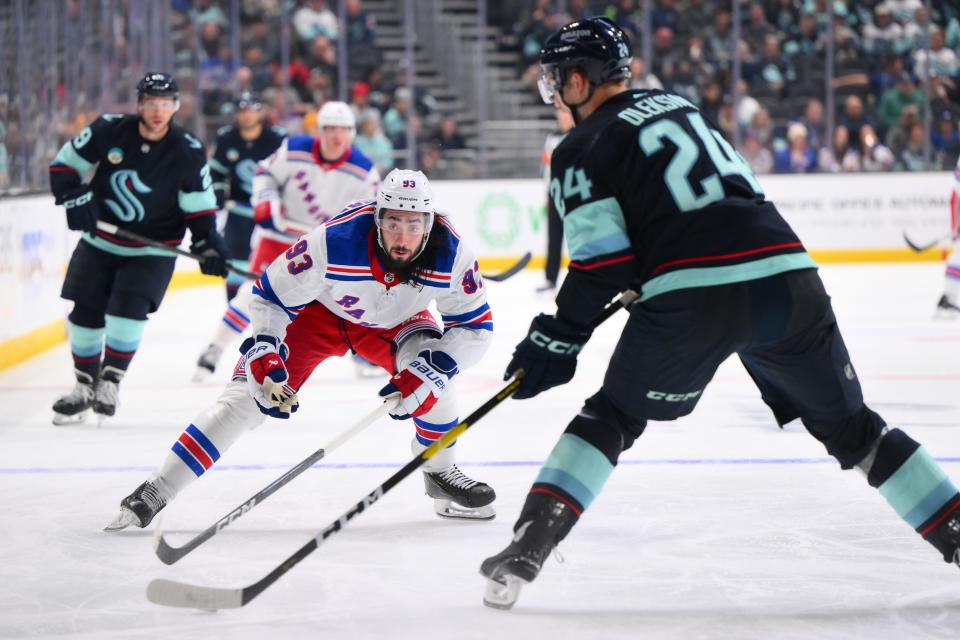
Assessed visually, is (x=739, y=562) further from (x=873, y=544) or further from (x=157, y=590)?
(x=157, y=590)

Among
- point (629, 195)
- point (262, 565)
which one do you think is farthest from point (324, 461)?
point (629, 195)

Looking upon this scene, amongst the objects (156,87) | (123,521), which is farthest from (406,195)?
(156,87)

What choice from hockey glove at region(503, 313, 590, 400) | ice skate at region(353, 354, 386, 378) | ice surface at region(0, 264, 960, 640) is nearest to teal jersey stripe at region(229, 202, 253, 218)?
ice skate at region(353, 354, 386, 378)

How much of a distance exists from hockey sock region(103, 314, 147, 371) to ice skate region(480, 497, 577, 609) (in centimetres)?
232

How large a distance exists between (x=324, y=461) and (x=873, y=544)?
160 centimetres

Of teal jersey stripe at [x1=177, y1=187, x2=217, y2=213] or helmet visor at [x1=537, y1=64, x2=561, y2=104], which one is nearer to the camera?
helmet visor at [x1=537, y1=64, x2=561, y2=104]

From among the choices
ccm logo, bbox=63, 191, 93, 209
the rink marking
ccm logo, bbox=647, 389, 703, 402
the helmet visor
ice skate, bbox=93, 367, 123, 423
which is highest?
the helmet visor

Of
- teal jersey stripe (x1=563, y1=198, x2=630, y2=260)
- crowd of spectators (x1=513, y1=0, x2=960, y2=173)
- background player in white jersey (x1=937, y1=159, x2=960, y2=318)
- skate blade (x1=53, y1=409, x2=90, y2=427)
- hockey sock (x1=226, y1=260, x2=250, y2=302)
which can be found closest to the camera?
teal jersey stripe (x1=563, y1=198, x2=630, y2=260)

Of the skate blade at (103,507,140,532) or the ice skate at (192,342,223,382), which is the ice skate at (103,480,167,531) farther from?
the ice skate at (192,342,223,382)

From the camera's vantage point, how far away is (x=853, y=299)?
25.8 feet

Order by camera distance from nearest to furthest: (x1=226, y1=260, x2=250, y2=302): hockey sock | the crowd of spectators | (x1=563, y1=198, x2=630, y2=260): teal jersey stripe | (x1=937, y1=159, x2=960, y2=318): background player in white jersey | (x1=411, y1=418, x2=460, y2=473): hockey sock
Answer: (x1=563, y1=198, x2=630, y2=260): teal jersey stripe
(x1=411, y1=418, x2=460, y2=473): hockey sock
(x1=226, y1=260, x2=250, y2=302): hockey sock
(x1=937, y1=159, x2=960, y2=318): background player in white jersey
the crowd of spectators

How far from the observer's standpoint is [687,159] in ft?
7.07

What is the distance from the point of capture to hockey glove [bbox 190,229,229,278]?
4441 millimetres

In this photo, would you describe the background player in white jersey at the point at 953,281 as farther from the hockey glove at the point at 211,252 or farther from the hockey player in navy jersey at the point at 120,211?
the hockey player in navy jersey at the point at 120,211
